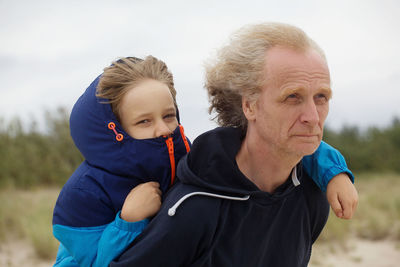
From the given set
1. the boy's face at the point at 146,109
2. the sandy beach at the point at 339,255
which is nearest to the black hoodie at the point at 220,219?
the boy's face at the point at 146,109

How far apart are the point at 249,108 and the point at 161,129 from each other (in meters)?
0.44

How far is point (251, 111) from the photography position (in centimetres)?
221

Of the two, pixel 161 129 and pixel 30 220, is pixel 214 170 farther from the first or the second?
pixel 30 220

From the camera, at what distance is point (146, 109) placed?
7.25ft

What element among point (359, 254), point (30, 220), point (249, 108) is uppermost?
point (249, 108)

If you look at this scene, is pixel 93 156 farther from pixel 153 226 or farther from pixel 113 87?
pixel 153 226

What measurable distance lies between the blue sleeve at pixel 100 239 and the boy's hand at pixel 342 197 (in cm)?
94

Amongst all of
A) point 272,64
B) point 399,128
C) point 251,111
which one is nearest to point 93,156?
point 251,111

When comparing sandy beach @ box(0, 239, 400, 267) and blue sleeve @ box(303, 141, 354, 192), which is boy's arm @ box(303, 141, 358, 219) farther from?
sandy beach @ box(0, 239, 400, 267)

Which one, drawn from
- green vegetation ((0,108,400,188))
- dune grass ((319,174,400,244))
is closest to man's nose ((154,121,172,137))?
dune grass ((319,174,400,244))

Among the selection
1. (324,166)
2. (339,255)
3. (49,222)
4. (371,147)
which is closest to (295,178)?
(324,166)

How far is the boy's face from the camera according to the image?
2.22 m

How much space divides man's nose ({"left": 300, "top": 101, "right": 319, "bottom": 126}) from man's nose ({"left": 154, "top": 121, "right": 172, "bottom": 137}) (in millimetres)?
644

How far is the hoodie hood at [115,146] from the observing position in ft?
7.16
